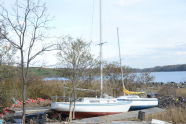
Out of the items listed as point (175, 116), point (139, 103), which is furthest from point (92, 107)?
point (175, 116)

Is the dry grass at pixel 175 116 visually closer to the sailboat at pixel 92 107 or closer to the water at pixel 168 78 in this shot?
the sailboat at pixel 92 107

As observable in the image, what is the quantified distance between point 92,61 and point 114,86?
347 inches

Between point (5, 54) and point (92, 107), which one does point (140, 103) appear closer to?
point (92, 107)

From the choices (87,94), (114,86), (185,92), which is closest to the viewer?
(87,94)

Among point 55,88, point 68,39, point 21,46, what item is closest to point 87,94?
point 55,88

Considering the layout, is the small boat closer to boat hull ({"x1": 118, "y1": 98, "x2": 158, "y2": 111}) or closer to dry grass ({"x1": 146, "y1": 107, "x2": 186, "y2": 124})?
boat hull ({"x1": 118, "y1": 98, "x2": 158, "y2": 111})

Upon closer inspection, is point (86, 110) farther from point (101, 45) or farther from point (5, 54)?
point (5, 54)

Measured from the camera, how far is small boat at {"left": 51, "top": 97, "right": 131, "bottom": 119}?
14532mm

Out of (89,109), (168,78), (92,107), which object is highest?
(168,78)

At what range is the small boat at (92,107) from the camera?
14.5 metres

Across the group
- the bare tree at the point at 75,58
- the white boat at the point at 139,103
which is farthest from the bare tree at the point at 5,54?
the white boat at the point at 139,103

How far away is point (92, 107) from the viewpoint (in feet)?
49.3

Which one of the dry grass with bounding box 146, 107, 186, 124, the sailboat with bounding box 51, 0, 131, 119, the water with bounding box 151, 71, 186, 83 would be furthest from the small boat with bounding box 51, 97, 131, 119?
the water with bounding box 151, 71, 186, 83

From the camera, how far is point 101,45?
16.5m
